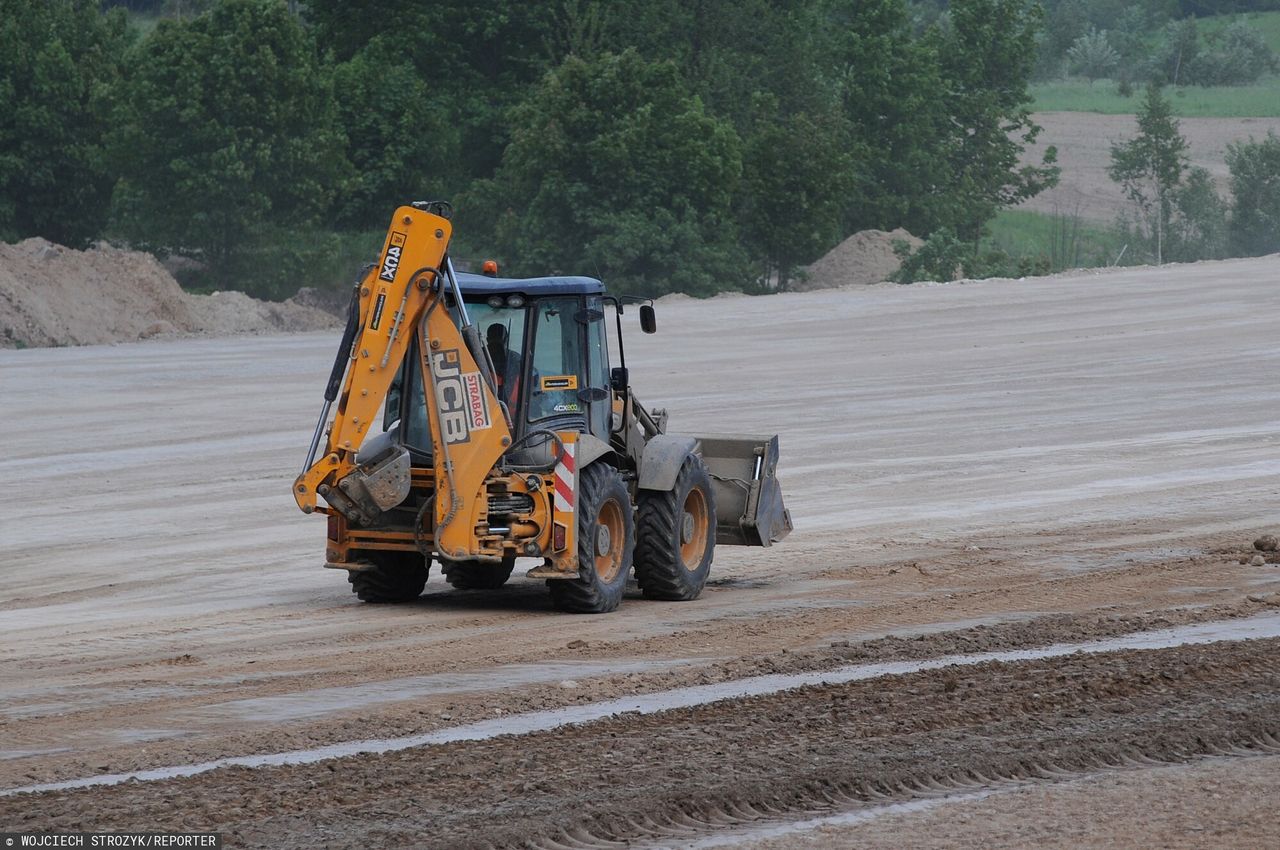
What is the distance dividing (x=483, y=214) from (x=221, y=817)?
140 ft

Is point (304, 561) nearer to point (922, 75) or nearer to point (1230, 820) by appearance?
point (1230, 820)

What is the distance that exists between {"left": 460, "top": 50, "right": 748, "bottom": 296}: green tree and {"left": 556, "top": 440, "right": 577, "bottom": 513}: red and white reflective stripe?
114ft

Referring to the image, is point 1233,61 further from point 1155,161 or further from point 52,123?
point 52,123

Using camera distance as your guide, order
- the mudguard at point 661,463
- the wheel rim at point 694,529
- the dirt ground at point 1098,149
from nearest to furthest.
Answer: the mudguard at point 661,463
the wheel rim at point 694,529
the dirt ground at point 1098,149

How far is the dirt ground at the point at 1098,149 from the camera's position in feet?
252

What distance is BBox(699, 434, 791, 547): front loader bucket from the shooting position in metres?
13.8

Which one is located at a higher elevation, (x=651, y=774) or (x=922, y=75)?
(x=922, y=75)

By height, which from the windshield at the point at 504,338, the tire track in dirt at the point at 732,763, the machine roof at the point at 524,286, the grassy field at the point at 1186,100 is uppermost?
the grassy field at the point at 1186,100

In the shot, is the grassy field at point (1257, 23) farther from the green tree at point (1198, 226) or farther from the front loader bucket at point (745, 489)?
the front loader bucket at point (745, 489)

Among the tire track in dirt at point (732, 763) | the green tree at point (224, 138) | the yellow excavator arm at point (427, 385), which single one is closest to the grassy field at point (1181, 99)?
the green tree at point (224, 138)

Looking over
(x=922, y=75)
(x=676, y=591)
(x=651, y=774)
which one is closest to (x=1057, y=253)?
(x=922, y=75)

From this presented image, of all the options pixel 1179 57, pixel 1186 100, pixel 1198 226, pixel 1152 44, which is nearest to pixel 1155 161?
pixel 1198 226

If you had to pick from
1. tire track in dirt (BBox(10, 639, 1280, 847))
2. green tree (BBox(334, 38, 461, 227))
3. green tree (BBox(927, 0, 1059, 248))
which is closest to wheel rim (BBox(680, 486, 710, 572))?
tire track in dirt (BBox(10, 639, 1280, 847))

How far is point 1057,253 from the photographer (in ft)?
219
